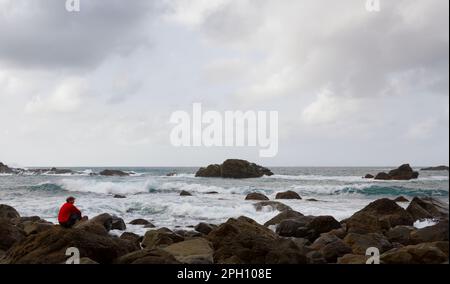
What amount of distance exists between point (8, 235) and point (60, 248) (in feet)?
12.6

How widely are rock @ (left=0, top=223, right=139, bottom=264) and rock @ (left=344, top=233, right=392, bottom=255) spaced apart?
5.62 m

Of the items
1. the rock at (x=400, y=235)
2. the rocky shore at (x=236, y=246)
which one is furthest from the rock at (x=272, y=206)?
the rock at (x=400, y=235)

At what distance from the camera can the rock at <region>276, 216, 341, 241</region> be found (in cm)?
1346

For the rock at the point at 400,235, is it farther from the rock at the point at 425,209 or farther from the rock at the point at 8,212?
the rock at the point at 8,212

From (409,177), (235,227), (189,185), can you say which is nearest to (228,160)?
(189,185)

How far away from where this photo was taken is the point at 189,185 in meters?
43.6

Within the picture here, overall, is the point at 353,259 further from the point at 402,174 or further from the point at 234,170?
the point at 234,170

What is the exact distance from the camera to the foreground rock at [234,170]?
61000 mm

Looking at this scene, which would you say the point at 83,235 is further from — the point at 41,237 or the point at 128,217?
the point at 128,217

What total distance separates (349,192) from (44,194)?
80.4 feet

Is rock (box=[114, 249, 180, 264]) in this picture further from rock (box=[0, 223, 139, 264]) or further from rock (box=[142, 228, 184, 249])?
rock (box=[142, 228, 184, 249])

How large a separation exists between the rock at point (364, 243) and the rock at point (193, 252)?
364 centimetres

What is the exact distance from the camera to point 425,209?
16.8m

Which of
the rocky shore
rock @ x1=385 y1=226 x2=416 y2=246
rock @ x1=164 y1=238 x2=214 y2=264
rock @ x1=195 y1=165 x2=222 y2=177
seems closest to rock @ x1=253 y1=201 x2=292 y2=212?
the rocky shore
